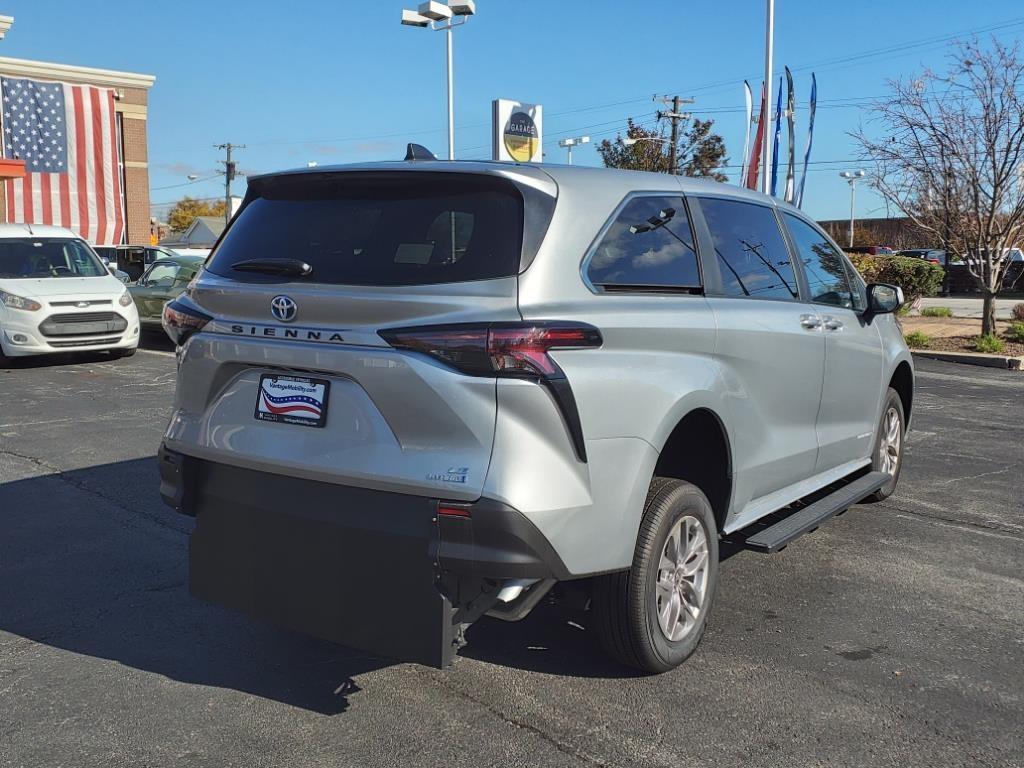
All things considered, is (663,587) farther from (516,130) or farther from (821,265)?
(516,130)

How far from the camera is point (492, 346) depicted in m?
3.13

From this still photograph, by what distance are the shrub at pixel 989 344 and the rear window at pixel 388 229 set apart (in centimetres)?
1364

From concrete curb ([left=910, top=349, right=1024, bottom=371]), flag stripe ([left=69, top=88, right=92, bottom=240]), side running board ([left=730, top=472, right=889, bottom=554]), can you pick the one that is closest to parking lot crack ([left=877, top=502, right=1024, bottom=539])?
side running board ([left=730, top=472, right=889, bottom=554])

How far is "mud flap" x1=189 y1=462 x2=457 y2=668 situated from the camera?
319cm

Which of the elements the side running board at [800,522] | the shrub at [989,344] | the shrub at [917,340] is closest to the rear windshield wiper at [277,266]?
the side running board at [800,522]

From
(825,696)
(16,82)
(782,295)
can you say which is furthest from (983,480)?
(16,82)

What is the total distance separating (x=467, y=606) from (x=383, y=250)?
4.07 ft

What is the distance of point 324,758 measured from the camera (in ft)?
10.5

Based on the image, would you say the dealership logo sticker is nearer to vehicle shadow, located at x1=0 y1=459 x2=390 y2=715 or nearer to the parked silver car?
the parked silver car

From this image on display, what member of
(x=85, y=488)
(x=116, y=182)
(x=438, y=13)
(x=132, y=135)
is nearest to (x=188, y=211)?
(x=132, y=135)

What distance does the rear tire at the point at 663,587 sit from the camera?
11.7 feet

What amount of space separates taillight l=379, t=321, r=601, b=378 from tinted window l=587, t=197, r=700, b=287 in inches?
17.4

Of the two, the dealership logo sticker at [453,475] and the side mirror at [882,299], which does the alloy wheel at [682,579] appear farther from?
the side mirror at [882,299]

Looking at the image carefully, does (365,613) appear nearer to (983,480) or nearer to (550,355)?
(550,355)
